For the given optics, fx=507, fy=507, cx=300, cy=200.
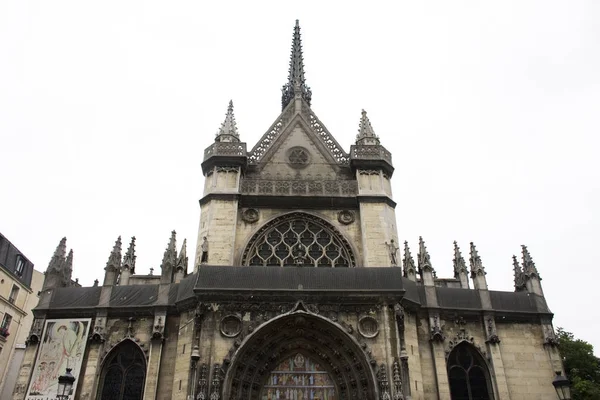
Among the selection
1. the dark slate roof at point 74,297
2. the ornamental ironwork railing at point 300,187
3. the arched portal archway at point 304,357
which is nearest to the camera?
the arched portal archway at point 304,357

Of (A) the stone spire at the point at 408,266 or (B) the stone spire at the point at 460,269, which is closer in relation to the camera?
(A) the stone spire at the point at 408,266

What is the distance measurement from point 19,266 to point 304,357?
22.7 m

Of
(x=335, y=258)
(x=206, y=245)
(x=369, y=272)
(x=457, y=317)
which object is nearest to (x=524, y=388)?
(x=457, y=317)

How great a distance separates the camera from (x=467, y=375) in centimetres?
1916

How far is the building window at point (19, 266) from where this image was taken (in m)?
31.9

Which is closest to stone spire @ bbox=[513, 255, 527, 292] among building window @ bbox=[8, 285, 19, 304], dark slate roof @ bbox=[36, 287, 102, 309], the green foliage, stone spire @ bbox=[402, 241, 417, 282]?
the green foliage

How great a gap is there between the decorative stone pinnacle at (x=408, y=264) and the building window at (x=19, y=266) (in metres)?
24.5

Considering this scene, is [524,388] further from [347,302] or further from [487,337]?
[347,302]

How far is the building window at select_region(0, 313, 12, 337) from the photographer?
29.2m

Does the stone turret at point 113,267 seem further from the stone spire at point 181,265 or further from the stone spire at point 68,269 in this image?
the stone spire at point 181,265

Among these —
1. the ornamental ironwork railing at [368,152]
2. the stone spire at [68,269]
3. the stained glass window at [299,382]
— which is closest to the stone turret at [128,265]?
the stone spire at [68,269]

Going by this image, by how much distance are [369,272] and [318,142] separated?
9.40 m

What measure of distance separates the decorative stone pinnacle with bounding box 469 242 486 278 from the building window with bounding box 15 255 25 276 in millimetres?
27044

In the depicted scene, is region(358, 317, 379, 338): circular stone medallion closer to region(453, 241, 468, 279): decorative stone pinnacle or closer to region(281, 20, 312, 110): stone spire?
region(453, 241, 468, 279): decorative stone pinnacle
